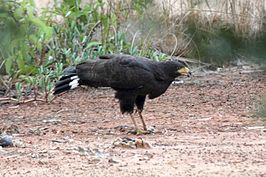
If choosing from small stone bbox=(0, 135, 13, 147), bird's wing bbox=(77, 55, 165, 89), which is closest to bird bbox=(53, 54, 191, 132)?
bird's wing bbox=(77, 55, 165, 89)

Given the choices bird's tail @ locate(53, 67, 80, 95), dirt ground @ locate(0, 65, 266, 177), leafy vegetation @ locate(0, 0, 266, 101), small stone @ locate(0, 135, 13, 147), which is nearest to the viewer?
dirt ground @ locate(0, 65, 266, 177)

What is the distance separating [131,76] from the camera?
7.53 m

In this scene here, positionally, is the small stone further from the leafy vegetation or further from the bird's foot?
the bird's foot

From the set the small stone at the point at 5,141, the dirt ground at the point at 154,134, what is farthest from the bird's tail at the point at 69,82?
the small stone at the point at 5,141

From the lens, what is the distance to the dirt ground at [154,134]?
16.0ft

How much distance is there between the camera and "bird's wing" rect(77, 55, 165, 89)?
296 inches

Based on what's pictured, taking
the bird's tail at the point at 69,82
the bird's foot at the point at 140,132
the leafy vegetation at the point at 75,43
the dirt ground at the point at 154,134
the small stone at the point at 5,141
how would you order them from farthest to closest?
the leafy vegetation at the point at 75,43 → the bird's tail at the point at 69,82 → the bird's foot at the point at 140,132 → the small stone at the point at 5,141 → the dirt ground at the point at 154,134

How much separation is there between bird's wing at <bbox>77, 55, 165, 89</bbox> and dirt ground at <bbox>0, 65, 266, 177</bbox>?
1.80 ft

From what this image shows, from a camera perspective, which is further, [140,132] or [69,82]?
[69,82]

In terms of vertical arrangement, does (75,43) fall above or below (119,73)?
below

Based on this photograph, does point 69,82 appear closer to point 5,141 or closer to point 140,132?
point 140,132

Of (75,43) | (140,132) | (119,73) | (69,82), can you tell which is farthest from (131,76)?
(75,43)

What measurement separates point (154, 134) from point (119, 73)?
775mm

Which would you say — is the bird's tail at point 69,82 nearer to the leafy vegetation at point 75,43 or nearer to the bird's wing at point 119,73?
the bird's wing at point 119,73
